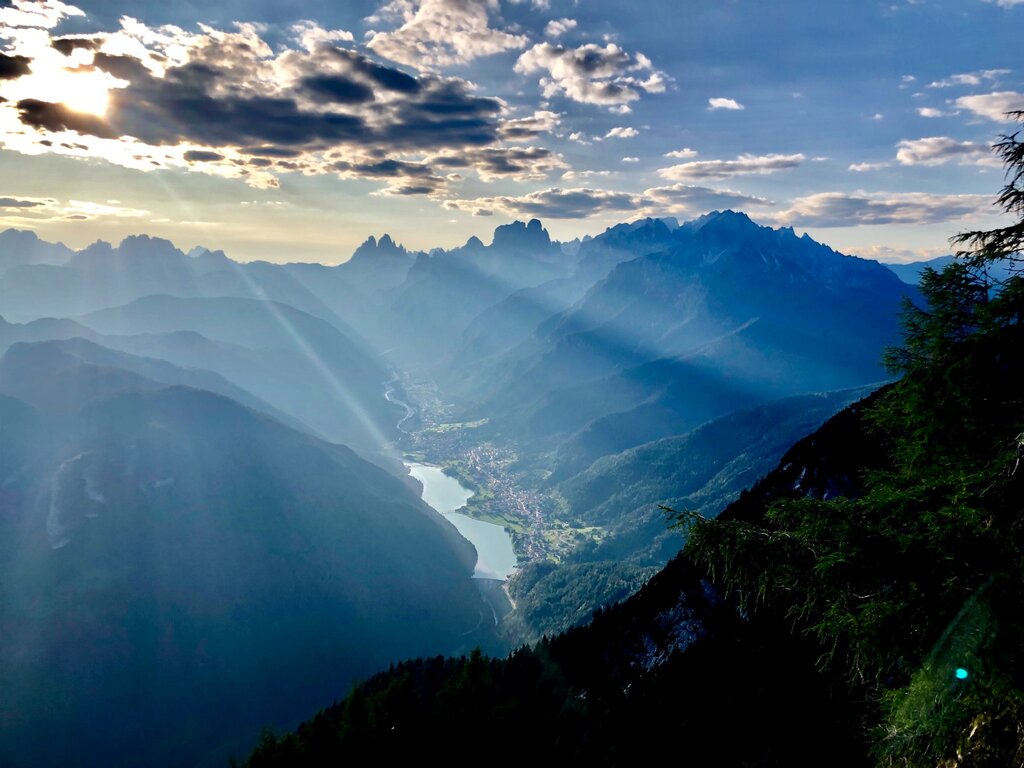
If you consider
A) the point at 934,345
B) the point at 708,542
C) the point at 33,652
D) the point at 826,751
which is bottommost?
the point at 33,652

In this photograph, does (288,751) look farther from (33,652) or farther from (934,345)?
(33,652)

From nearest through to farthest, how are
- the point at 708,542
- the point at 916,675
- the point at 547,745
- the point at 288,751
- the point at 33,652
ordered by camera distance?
the point at 916,675
the point at 708,542
the point at 288,751
the point at 547,745
the point at 33,652

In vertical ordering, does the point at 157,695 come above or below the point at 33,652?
below

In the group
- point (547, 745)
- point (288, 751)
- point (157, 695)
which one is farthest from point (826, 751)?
point (157, 695)

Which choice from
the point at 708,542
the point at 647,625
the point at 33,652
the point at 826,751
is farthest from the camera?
the point at 33,652

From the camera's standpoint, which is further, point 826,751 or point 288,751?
point 288,751

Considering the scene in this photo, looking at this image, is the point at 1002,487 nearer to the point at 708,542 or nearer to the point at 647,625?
the point at 708,542
